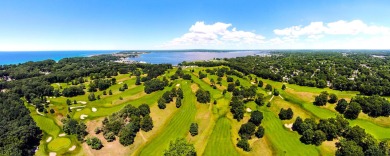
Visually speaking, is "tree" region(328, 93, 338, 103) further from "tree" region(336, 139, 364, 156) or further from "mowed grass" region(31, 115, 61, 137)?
"mowed grass" region(31, 115, 61, 137)

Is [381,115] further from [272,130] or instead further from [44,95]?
[44,95]

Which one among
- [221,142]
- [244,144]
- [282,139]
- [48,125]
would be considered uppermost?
[244,144]

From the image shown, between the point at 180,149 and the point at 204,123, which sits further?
the point at 204,123

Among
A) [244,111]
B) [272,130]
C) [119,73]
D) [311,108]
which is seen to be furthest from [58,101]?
[311,108]

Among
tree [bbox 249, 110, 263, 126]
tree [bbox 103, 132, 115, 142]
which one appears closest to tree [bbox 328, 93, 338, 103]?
tree [bbox 249, 110, 263, 126]

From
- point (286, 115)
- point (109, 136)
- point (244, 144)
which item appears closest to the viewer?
point (244, 144)

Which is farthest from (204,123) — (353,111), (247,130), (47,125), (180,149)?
(47,125)

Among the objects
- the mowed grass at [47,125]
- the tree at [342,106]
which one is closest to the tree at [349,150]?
the tree at [342,106]

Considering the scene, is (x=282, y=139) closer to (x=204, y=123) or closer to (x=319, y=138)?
(x=319, y=138)

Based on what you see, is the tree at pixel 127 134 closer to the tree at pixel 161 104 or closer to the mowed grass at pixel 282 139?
the tree at pixel 161 104
